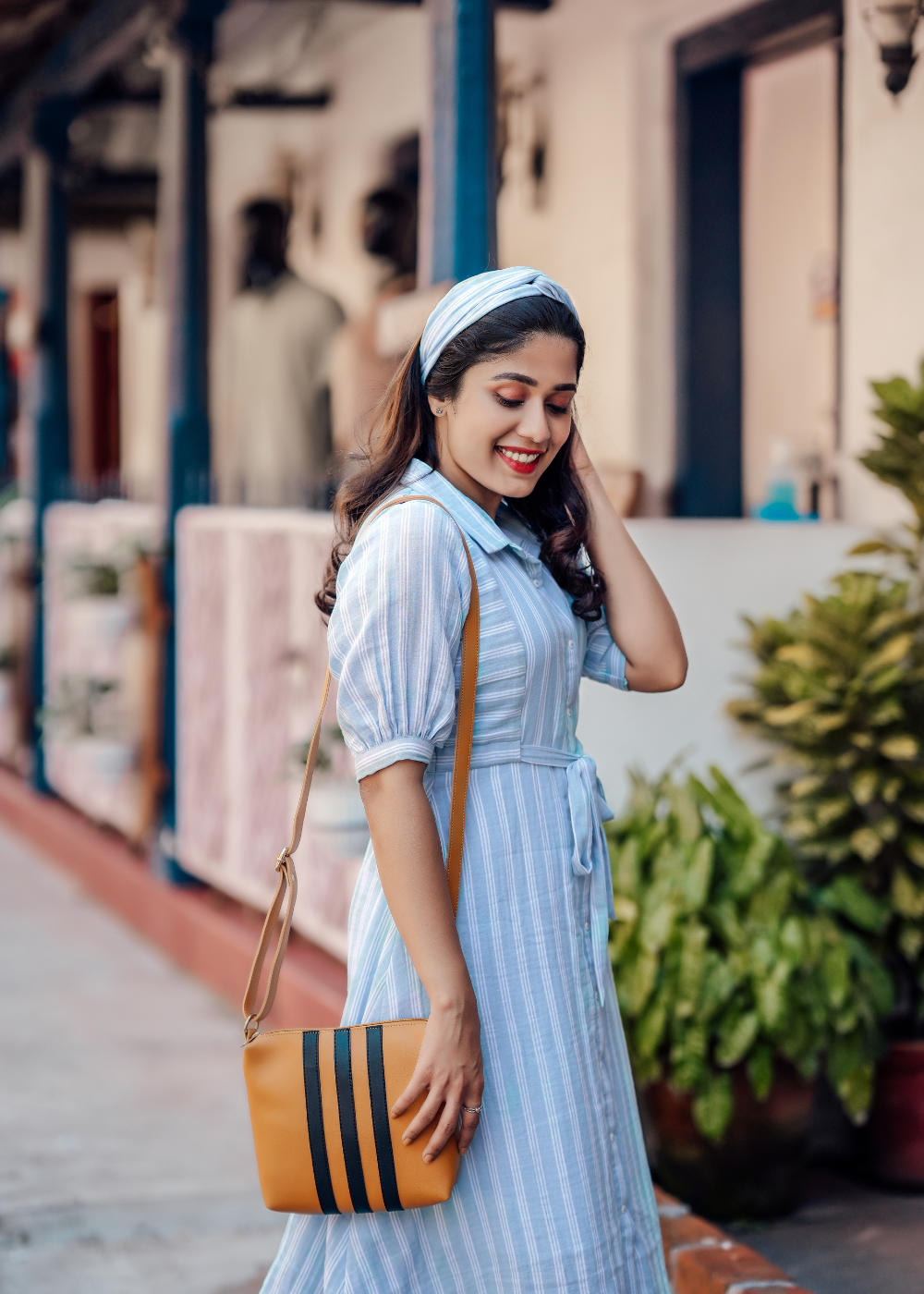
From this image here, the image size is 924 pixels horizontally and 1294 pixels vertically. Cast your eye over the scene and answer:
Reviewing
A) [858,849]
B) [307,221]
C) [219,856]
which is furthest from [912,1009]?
[307,221]

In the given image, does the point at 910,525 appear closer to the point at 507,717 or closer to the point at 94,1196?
the point at 507,717

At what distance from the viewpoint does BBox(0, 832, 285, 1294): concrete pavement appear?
11.0 ft

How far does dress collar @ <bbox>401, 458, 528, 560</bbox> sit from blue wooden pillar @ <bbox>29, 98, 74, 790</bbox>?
20.8 ft

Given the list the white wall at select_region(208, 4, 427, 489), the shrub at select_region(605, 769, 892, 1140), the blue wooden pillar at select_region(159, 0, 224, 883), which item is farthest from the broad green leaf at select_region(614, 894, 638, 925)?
the white wall at select_region(208, 4, 427, 489)

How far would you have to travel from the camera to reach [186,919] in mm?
5602

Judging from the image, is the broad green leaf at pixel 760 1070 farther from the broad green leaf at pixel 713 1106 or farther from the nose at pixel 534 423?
the nose at pixel 534 423

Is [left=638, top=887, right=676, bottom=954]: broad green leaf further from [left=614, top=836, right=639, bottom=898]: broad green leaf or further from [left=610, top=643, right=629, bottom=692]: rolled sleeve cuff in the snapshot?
[left=610, top=643, right=629, bottom=692]: rolled sleeve cuff

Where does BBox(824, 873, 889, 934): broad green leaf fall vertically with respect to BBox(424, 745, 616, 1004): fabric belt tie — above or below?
below

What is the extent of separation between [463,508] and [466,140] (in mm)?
2004

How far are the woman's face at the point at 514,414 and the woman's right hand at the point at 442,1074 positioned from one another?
1.93ft

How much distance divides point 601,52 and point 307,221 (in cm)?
285

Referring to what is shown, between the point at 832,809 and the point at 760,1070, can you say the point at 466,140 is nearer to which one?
Answer: the point at 832,809

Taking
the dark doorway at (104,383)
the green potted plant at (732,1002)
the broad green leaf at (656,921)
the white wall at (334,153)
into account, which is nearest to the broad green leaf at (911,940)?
the green potted plant at (732,1002)

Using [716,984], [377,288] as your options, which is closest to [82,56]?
[377,288]
